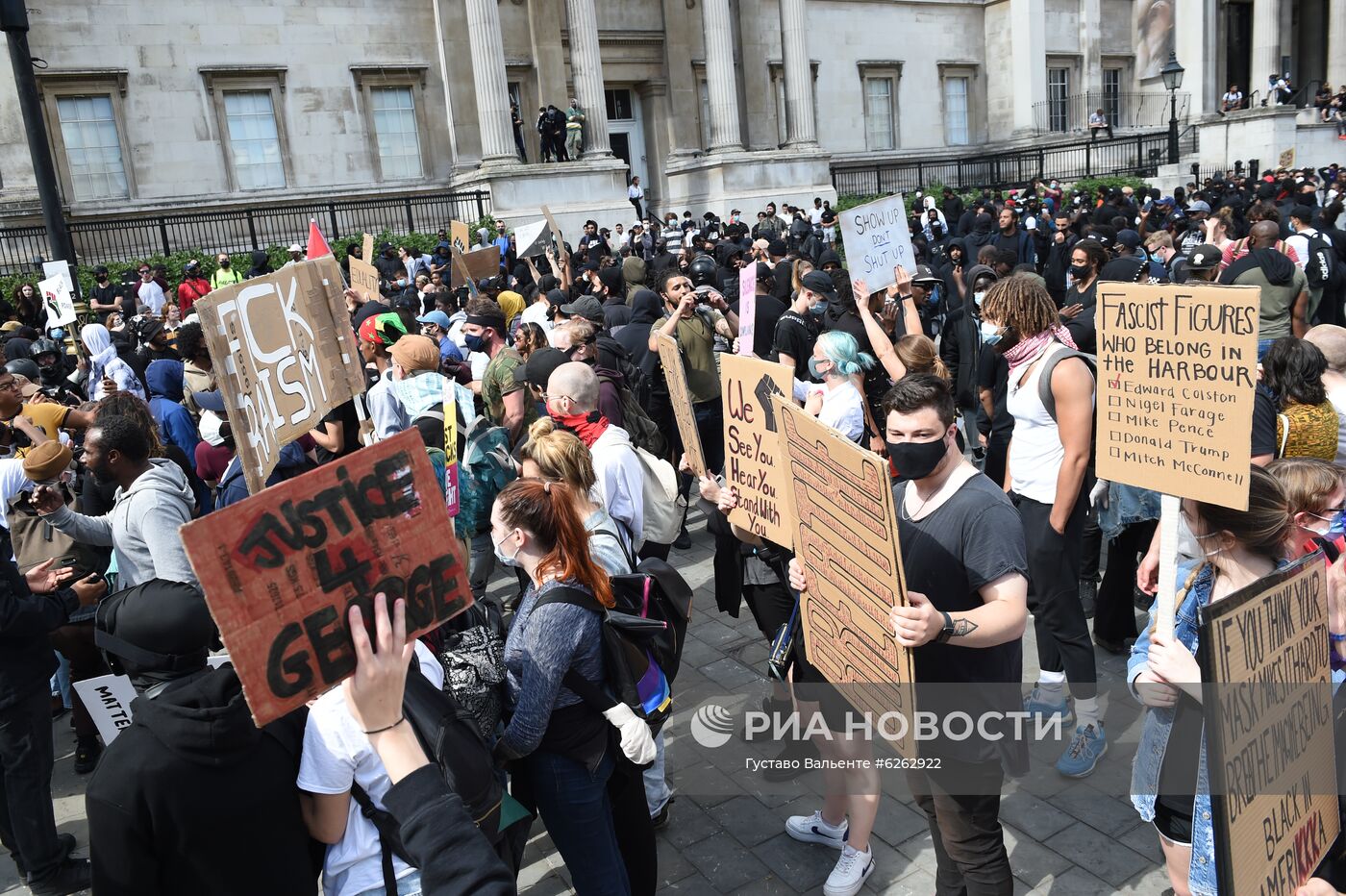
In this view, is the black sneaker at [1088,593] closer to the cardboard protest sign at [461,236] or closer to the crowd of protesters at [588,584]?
the crowd of protesters at [588,584]

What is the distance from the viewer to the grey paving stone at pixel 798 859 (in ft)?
13.1

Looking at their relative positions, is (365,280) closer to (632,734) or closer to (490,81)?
(632,734)

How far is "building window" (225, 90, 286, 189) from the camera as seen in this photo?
24.6 m

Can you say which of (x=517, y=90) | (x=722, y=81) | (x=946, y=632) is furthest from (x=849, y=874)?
(x=517, y=90)

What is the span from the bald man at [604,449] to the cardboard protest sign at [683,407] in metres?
0.37

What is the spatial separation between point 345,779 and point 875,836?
2.68 metres

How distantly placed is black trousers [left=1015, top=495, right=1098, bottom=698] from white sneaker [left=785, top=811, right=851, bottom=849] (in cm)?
136

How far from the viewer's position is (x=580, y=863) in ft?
10.7

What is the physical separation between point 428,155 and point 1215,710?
1088 inches

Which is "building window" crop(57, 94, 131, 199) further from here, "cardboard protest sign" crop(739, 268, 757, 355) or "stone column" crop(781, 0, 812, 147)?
"cardboard protest sign" crop(739, 268, 757, 355)

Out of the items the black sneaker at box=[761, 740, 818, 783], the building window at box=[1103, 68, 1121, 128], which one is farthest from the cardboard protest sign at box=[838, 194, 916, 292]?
the building window at box=[1103, 68, 1121, 128]

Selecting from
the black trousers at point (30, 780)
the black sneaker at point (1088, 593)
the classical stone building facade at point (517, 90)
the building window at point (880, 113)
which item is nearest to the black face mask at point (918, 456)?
the black sneaker at point (1088, 593)

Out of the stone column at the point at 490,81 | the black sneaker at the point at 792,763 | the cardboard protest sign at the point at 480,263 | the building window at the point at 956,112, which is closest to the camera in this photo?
the black sneaker at the point at 792,763

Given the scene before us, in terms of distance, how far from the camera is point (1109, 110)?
125 ft
